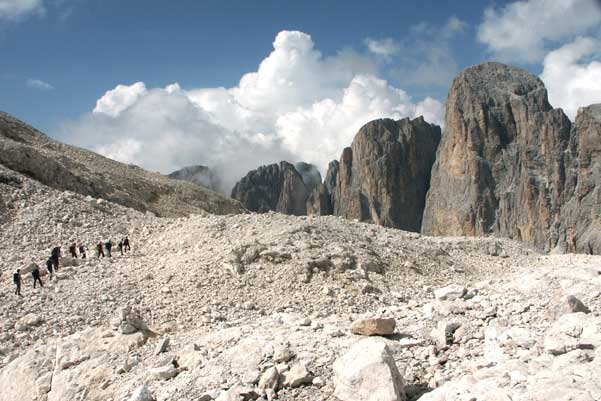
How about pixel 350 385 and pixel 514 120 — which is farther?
pixel 514 120

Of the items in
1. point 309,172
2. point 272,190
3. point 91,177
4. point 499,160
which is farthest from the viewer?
point 309,172

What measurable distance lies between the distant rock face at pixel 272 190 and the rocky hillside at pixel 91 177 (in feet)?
287

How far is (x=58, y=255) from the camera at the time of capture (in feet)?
56.1

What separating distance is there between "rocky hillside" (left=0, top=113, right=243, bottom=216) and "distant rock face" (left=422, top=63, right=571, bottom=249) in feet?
223

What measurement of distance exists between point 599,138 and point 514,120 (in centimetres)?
2194

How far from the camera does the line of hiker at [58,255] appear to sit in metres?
15.2

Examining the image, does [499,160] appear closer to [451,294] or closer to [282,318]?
[451,294]

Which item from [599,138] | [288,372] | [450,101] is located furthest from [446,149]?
[288,372]

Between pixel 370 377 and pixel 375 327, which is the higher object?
pixel 375 327

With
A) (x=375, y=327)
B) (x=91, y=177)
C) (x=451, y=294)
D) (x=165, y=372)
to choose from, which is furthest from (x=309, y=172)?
(x=165, y=372)

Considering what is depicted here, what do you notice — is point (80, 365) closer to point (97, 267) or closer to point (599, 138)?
point (97, 267)

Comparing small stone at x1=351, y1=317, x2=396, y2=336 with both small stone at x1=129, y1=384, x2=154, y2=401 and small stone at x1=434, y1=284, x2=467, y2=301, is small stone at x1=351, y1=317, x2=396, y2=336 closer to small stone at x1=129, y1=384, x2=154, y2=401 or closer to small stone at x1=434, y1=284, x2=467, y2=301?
small stone at x1=434, y1=284, x2=467, y2=301

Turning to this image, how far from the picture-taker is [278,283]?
48.6ft

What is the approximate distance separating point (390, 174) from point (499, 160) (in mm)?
24777
